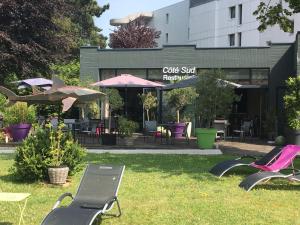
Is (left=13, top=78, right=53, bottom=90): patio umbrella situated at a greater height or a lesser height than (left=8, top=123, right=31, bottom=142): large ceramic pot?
greater

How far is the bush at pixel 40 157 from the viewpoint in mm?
9438

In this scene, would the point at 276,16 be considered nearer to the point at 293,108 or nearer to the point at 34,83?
the point at 293,108

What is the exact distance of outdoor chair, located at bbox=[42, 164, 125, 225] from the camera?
5.89 metres

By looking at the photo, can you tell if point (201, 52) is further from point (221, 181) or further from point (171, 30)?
point (171, 30)

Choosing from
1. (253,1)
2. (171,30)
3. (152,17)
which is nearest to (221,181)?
(253,1)

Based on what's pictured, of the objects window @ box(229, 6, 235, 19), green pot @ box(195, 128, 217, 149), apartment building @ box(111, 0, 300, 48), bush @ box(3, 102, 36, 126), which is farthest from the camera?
window @ box(229, 6, 235, 19)

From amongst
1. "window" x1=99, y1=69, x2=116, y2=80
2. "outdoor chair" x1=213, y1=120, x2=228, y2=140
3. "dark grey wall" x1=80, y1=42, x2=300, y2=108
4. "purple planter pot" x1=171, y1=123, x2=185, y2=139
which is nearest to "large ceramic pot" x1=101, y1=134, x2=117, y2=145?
"purple planter pot" x1=171, y1=123, x2=185, y2=139

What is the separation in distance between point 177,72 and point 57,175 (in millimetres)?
13223

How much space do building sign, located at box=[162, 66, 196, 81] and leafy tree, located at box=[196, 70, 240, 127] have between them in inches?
231

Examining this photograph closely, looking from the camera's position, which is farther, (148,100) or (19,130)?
(148,100)

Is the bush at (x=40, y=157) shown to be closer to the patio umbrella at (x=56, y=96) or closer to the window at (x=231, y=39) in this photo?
the patio umbrella at (x=56, y=96)

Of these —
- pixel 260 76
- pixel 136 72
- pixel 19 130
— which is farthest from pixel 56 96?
pixel 260 76

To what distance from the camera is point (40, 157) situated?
9461mm

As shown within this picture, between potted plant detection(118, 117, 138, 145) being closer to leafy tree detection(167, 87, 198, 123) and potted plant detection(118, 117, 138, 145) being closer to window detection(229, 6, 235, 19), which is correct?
leafy tree detection(167, 87, 198, 123)
